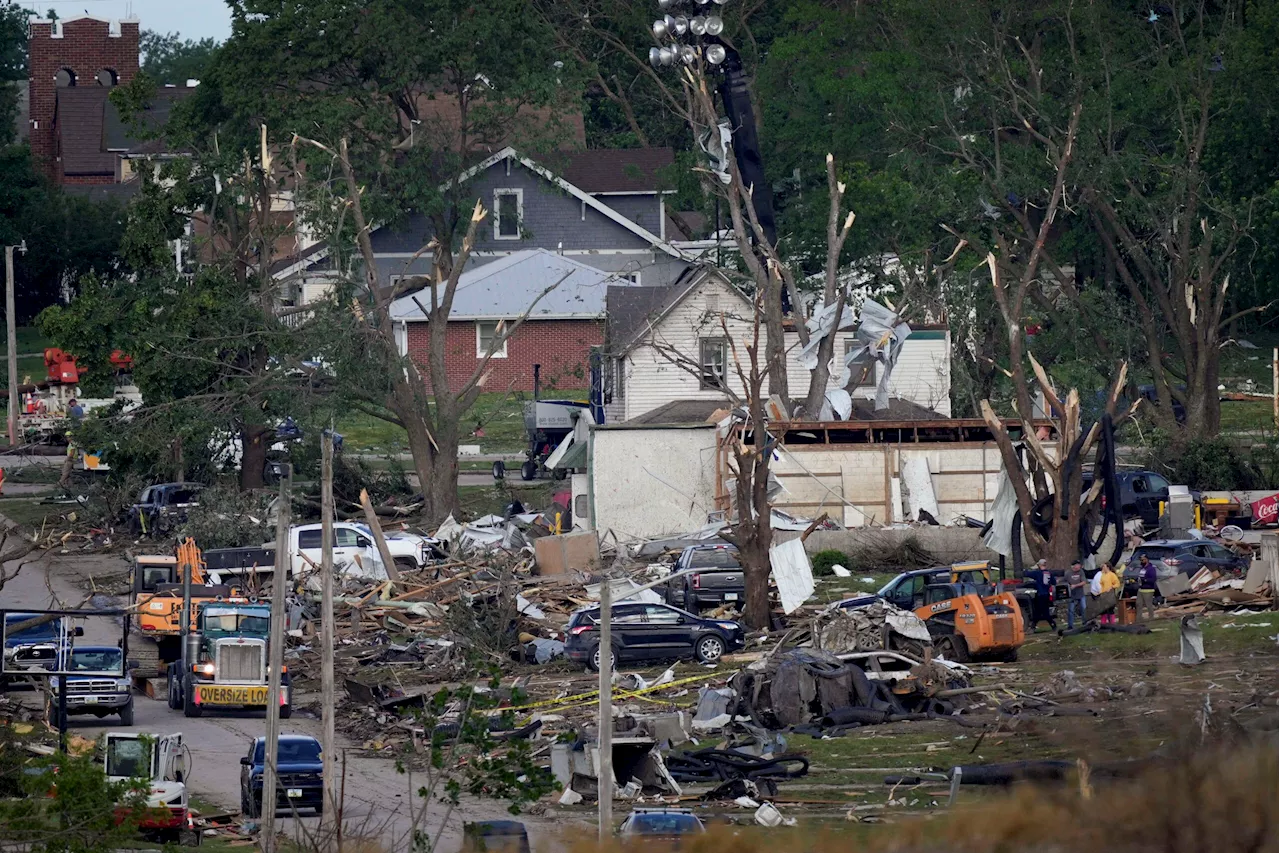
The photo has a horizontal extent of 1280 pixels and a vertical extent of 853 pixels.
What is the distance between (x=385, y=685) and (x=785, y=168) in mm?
43805

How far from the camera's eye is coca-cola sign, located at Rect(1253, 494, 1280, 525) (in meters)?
40.1

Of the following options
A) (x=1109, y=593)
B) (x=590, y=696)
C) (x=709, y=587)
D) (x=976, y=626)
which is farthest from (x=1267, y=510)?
(x=590, y=696)

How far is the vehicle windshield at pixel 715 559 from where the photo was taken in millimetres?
34825

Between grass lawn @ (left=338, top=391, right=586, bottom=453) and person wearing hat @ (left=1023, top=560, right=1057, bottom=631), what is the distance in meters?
25.3

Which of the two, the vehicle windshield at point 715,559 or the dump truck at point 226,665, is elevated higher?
the vehicle windshield at point 715,559

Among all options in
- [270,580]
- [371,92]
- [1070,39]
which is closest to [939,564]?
[270,580]

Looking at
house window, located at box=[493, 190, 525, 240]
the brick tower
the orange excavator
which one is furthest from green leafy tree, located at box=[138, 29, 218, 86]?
the orange excavator

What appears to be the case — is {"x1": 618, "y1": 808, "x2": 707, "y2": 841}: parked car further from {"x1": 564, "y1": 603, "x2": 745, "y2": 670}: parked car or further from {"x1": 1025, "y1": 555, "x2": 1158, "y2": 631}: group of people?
{"x1": 1025, "y1": 555, "x2": 1158, "y2": 631}: group of people

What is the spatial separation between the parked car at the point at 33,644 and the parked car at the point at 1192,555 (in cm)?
1749

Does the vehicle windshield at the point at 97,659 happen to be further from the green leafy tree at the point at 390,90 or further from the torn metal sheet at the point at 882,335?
the green leafy tree at the point at 390,90

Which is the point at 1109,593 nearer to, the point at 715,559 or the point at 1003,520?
the point at 1003,520

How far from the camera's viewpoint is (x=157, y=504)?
43969 millimetres

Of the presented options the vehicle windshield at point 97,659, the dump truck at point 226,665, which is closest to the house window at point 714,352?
the dump truck at point 226,665

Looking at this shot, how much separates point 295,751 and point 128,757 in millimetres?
1838
